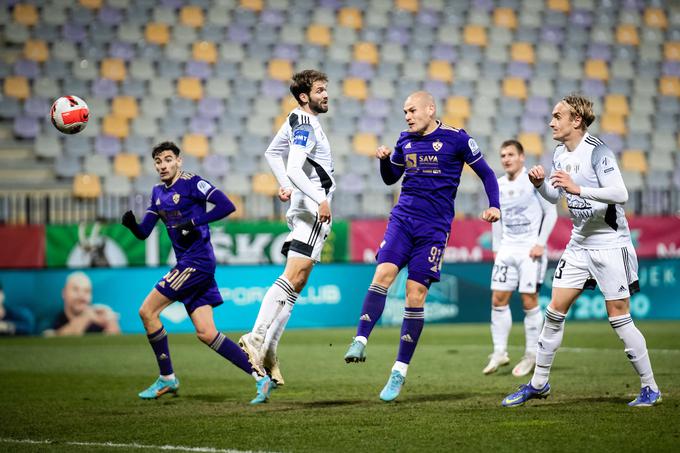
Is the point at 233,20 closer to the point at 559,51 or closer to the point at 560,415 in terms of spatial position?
the point at 559,51

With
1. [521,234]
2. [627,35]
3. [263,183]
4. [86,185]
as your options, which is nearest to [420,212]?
[521,234]

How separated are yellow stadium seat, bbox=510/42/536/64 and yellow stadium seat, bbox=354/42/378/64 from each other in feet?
13.4

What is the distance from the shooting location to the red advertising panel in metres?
16.7

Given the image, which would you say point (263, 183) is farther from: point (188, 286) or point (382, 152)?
point (382, 152)

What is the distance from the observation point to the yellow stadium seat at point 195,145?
2206 cm

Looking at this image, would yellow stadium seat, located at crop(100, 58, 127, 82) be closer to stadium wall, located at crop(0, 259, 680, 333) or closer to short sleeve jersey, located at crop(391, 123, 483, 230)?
stadium wall, located at crop(0, 259, 680, 333)

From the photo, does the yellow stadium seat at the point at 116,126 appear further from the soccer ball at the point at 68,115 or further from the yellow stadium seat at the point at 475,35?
the soccer ball at the point at 68,115

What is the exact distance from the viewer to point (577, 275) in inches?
294

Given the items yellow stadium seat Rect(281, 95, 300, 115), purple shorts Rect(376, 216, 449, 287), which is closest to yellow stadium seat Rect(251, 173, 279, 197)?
yellow stadium seat Rect(281, 95, 300, 115)

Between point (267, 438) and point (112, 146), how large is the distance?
16.5 meters

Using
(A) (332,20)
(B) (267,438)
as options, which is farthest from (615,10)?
(B) (267,438)

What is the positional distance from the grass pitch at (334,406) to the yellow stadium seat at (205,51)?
11.6m

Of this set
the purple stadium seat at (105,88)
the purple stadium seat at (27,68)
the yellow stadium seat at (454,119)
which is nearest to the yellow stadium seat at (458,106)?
the yellow stadium seat at (454,119)

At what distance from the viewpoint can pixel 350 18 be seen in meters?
25.8
